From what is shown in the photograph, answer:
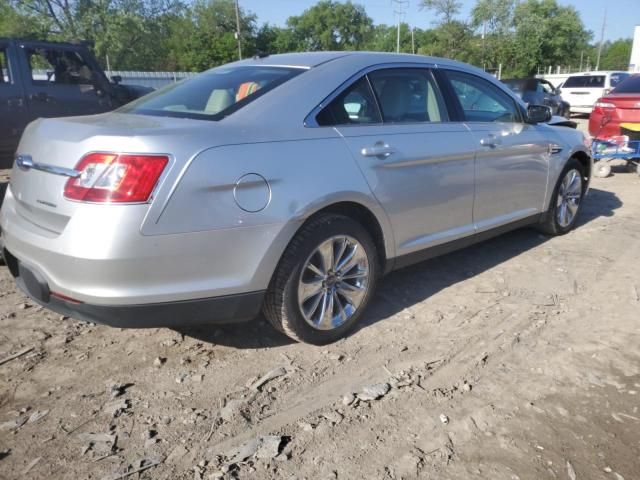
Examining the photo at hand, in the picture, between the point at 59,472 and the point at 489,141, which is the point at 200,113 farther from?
the point at 489,141

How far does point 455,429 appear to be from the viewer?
8.18ft

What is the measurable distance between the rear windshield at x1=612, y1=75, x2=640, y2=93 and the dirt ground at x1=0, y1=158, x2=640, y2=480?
627cm

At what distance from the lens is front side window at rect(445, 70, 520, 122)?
161 inches

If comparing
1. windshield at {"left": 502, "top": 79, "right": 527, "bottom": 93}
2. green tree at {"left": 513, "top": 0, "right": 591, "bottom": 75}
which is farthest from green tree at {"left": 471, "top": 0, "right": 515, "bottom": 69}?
windshield at {"left": 502, "top": 79, "right": 527, "bottom": 93}

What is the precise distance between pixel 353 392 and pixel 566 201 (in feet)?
11.9

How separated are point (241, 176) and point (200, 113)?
0.58 metres

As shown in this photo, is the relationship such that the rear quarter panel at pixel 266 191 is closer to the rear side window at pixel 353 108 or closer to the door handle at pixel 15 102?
the rear side window at pixel 353 108

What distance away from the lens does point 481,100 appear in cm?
431

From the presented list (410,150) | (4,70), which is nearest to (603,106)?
(410,150)

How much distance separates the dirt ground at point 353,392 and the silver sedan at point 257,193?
0.38 meters

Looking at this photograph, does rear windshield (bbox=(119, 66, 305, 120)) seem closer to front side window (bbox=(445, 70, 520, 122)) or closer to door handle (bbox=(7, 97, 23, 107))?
front side window (bbox=(445, 70, 520, 122))

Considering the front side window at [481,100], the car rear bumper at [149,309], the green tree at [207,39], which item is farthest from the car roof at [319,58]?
the green tree at [207,39]

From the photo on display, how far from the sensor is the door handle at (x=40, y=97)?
283 inches

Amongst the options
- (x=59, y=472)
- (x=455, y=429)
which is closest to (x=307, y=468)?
(x=455, y=429)
